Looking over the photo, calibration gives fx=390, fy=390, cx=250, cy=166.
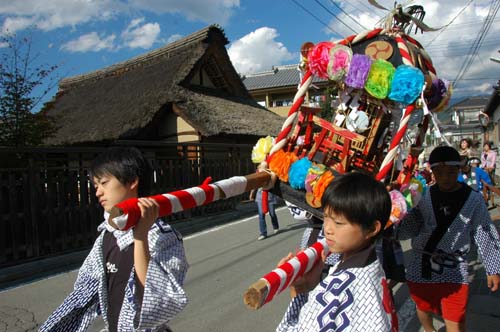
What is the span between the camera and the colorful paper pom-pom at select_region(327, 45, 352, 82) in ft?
7.68

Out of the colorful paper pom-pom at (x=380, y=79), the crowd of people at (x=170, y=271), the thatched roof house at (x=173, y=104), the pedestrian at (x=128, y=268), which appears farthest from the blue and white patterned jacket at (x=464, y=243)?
the thatched roof house at (x=173, y=104)

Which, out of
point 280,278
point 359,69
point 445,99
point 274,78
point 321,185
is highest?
point 274,78

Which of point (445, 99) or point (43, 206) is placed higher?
point (445, 99)

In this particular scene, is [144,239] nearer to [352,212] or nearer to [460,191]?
[352,212]

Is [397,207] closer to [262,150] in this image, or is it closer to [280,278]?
[262,150]

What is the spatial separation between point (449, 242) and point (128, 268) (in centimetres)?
238

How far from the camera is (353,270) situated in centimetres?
154

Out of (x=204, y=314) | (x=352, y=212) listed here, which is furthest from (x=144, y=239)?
(x=204, y=314)

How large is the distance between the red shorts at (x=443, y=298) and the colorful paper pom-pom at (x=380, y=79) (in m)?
1.59

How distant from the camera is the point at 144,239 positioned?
4.99ft

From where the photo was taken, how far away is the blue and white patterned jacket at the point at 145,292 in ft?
5.04

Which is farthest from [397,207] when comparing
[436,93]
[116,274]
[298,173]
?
[116,274]

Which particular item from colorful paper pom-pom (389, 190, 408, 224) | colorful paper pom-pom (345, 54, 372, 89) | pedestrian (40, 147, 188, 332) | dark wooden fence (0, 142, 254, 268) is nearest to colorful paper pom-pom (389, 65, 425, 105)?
colorful paper pom-pom (345, 54, 372, 89)

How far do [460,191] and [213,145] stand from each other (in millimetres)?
9074
